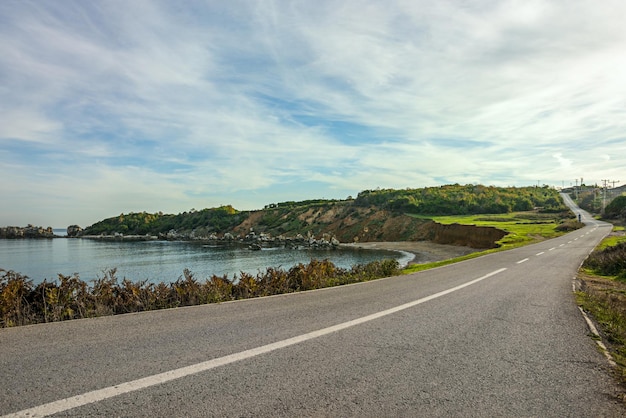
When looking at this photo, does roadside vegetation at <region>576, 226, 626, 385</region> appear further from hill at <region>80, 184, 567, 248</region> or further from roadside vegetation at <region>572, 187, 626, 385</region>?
hill at <region>80, 184, 567, 248</region>

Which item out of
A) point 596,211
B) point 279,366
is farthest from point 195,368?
point 596,211

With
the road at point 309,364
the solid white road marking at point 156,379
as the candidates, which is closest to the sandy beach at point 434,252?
the road at point 309,364

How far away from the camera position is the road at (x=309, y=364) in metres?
3.68

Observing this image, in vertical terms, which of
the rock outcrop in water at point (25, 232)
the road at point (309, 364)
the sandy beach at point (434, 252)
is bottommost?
the sandy beach at point (434, 252)

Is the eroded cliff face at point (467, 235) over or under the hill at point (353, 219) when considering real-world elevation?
under

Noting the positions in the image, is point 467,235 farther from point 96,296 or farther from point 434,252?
point 96,296

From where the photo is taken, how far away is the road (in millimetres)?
3676

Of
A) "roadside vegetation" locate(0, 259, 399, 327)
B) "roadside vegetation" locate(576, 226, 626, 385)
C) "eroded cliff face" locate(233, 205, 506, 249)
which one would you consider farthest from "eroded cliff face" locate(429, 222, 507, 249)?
"roadside vegetation" locate(0, 259, 399, 327)

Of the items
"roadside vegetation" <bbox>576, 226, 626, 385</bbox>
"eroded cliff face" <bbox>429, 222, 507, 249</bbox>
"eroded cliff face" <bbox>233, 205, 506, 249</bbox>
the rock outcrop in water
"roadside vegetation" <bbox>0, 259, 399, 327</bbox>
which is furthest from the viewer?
the rock outcrop in water

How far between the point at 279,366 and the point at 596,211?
379 ft

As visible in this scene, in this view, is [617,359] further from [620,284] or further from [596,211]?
[596,211]

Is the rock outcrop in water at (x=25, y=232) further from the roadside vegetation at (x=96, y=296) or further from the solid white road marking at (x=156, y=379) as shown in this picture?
the solid white road marking at (x=156, y=379)

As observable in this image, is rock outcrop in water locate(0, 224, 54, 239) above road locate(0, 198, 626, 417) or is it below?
above

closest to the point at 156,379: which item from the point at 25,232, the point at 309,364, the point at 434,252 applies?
the point at 309,364
